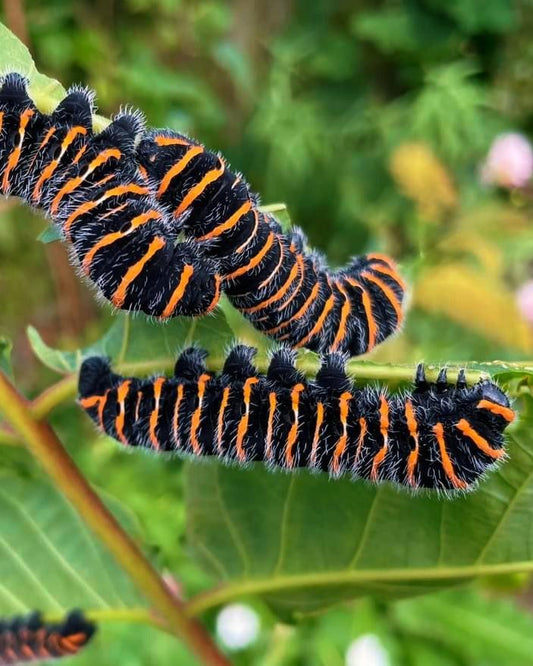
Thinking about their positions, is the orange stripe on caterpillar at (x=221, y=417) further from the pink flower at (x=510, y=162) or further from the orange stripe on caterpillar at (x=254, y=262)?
the pink flower at (x=510, y=162)

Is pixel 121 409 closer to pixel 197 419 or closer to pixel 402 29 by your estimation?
pixel 197 419

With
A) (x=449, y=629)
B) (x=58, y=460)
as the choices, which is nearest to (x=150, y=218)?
(x=58, y=460)

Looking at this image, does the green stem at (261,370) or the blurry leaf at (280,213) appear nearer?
the green stem at (261,370)

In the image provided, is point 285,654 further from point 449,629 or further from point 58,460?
point 58,460

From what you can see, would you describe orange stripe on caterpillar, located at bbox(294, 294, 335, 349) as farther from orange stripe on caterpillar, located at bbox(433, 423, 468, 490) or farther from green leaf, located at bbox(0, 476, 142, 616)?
green leaf, located at bbox(0, 476, 142, 616)

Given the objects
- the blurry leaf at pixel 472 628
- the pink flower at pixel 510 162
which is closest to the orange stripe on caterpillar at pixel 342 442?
the blurry leaf at pixel 472 628

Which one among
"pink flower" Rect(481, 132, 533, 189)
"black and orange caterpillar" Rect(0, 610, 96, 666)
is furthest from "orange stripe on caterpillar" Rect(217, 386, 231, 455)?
"pink flower" Rect(481, 132, 533, 189)
